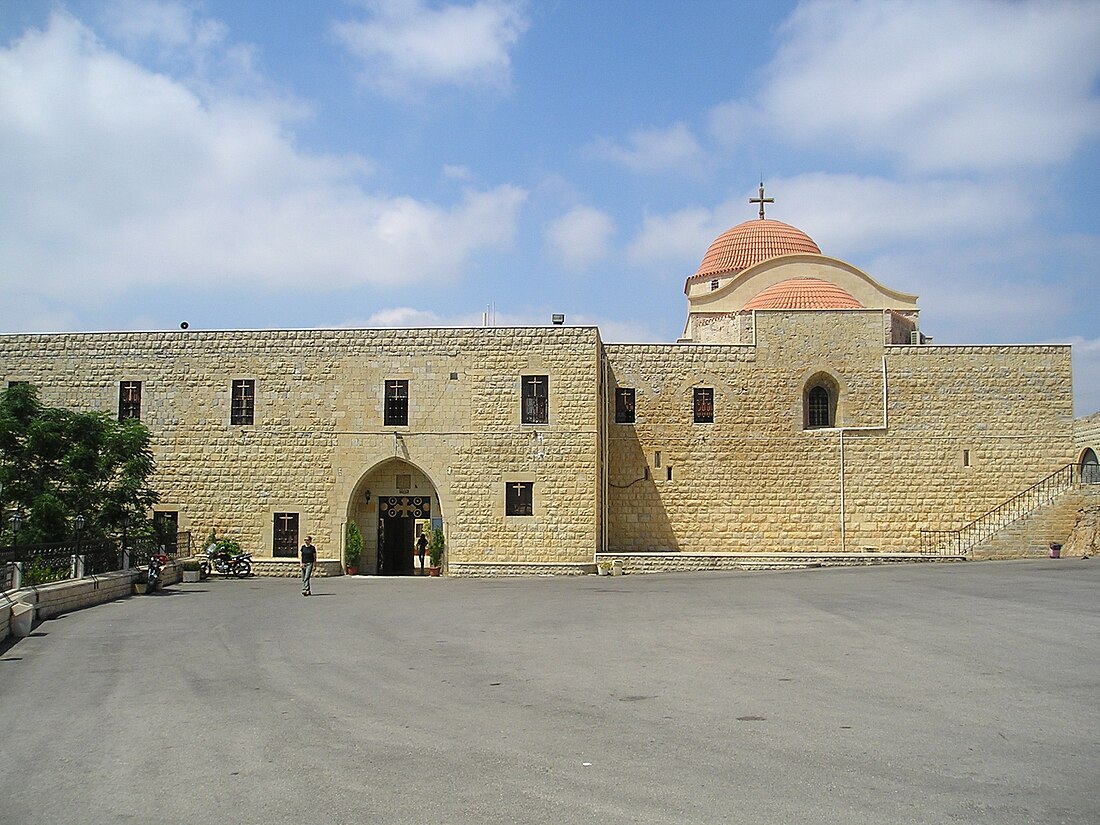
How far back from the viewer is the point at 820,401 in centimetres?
2620

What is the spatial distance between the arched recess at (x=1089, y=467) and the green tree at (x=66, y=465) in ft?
73.7

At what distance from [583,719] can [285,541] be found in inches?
704

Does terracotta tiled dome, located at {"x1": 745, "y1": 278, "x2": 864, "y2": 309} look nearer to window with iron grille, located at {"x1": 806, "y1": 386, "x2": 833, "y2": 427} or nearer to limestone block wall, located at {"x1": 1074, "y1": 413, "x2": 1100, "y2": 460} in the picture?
window with iron grille, located at {"x1": 806, "y1": 386, "x2": 833, "y2": 427}

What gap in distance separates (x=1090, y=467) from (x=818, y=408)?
6843mm

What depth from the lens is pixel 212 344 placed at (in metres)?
24.1

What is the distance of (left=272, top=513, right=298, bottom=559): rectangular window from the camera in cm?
2358

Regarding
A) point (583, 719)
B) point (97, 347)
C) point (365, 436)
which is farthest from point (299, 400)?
point (583, 719)

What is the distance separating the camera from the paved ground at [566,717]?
202 inches

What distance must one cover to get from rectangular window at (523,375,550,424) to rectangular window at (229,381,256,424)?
6.68 meters

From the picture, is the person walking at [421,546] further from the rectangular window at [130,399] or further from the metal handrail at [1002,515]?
the metal handrail at [1002,515]

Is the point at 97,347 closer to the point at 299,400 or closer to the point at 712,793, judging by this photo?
the point at 299,400

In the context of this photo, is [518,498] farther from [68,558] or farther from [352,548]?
[68,558]

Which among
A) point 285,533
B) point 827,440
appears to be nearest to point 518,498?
point 285,533

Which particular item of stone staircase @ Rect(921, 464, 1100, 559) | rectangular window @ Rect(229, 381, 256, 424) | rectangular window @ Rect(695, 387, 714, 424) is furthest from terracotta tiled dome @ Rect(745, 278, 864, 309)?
rectangular window @ Rect(229, 381, 256, 424)
